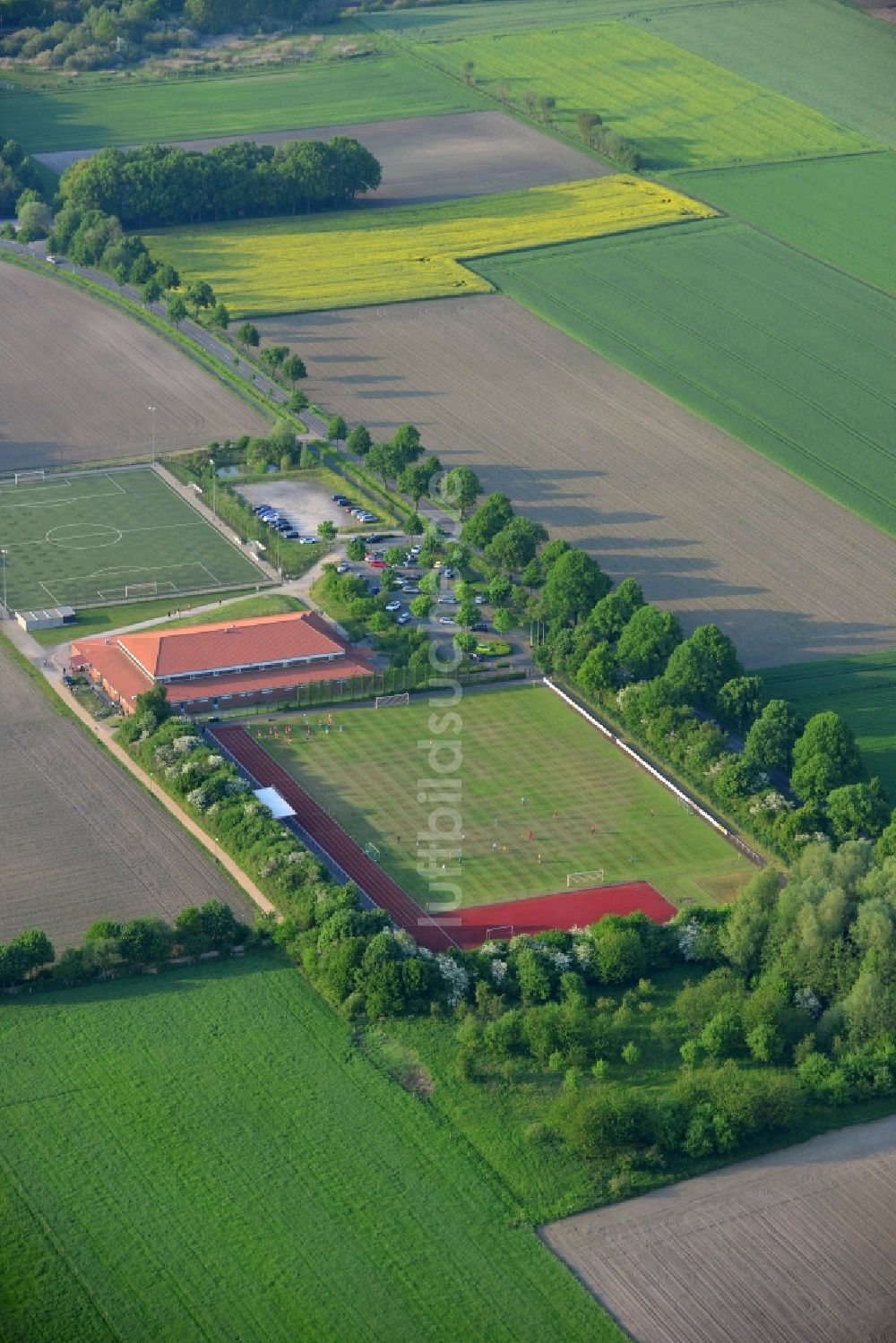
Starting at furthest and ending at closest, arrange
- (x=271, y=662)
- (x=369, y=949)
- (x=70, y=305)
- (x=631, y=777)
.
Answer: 1. (x=70, y=305)
2. (x=271, y=662)
3. (x=631, y=777)
4. (x=369, y=949)

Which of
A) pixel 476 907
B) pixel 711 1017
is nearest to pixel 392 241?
→ pixel 476 907

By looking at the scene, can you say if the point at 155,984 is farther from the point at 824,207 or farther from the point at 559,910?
the point at 824,207

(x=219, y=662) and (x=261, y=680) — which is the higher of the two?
(x=219, y=662)

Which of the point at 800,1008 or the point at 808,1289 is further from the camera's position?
the point at 800,1008

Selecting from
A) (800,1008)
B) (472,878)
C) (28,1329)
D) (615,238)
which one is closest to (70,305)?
(615,238)

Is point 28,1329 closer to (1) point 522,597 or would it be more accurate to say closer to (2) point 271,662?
(2) point 271,662
